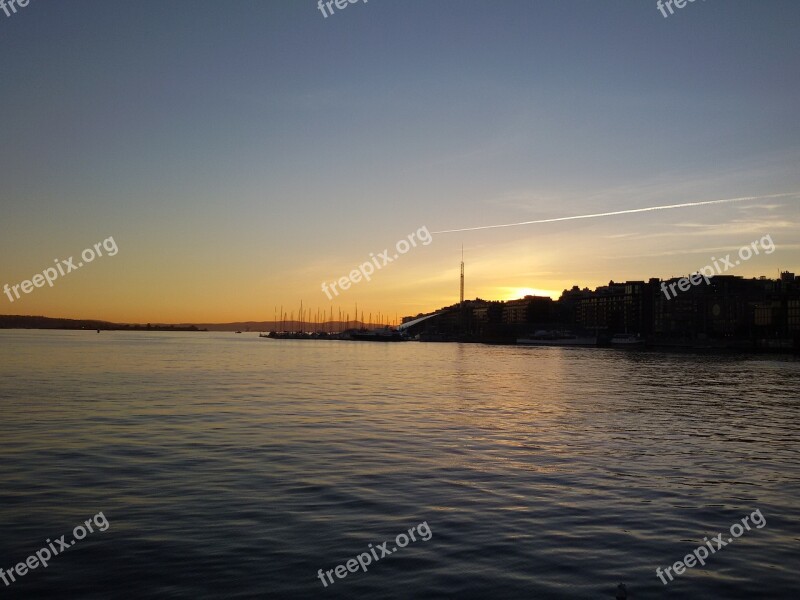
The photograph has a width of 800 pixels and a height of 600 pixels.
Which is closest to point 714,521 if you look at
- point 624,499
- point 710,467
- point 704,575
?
point 624,499

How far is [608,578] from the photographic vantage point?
39.7ft

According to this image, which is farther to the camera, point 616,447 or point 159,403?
point 159,403

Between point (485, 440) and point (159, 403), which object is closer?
point (485, 440)

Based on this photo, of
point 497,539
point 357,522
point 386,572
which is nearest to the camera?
point 386,572

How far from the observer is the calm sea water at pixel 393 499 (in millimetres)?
12039

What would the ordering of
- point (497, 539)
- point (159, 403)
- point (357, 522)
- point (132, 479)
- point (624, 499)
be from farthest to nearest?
point (159, 403) → point (132, 479) → point (624, 499) → point (357, 522) → point (497, 539)

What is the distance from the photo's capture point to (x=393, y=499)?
58.0ft

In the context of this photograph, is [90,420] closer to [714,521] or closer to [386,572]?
[386,572]

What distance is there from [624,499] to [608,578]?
6.10 metres

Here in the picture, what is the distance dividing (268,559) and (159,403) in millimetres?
30253

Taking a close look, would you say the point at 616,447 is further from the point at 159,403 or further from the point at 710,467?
the point at 159,403

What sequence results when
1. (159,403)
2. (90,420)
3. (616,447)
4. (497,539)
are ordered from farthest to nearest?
(159,403), (90,420), (616,447), (497,539)

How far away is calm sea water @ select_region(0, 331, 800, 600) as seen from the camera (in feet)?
39.5

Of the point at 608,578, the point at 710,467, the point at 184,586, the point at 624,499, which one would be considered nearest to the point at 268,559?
the point at 184,586
